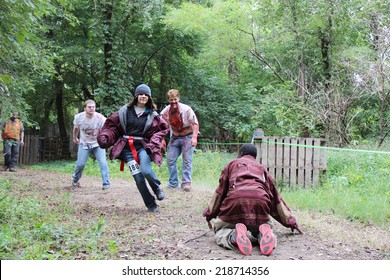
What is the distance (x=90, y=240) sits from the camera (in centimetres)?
422

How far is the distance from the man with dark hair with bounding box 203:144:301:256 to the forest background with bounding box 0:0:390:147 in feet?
12.7

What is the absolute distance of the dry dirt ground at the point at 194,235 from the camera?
414 centimetres

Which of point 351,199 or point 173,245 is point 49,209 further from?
point 351,199

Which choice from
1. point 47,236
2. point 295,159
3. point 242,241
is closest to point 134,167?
point 47,236

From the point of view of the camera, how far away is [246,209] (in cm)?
435

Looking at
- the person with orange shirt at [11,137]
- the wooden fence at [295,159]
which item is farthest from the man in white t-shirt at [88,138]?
the person with orange shirt at [11,137]

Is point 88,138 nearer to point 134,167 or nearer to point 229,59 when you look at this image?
point 134,167

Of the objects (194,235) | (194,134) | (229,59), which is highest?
(229,59)

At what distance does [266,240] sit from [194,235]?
1090mm

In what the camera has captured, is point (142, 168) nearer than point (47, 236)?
No

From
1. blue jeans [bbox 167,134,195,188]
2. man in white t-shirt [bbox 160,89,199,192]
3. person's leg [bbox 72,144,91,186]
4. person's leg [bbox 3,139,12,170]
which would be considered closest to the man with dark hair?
man in white t-shirt [bbox 160,89,199,192]

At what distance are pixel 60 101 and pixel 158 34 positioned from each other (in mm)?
7500

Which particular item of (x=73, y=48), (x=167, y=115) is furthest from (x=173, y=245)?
(x=73, y=48)

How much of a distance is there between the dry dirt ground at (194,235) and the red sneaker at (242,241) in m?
0.07
